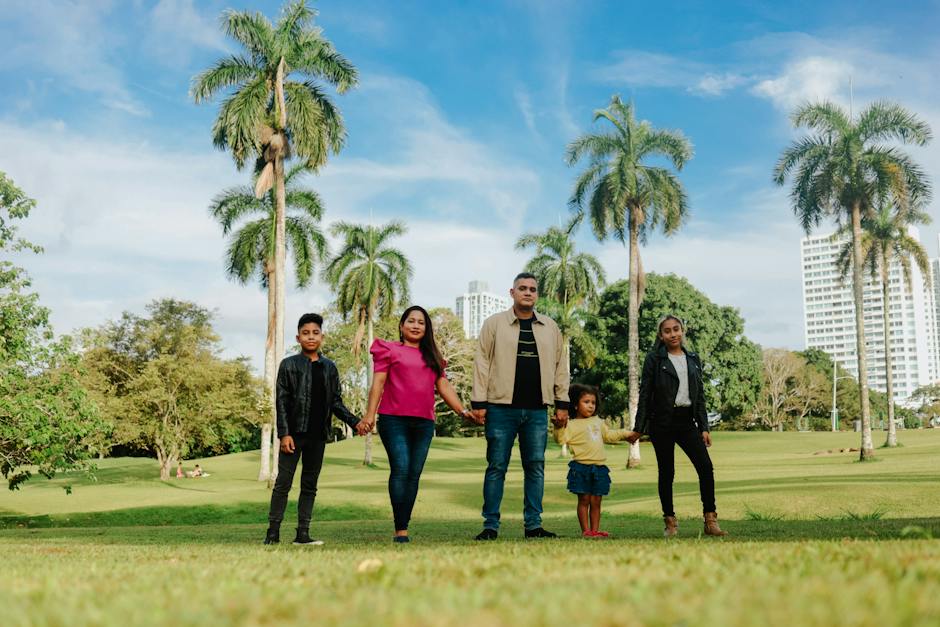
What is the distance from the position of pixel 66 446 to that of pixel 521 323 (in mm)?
15488

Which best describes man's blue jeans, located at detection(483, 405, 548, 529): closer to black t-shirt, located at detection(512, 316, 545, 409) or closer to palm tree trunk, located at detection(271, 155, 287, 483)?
black t-shirt, located at detection(512, 316, 545, 409)

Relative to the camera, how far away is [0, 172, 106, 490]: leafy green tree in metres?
18.4

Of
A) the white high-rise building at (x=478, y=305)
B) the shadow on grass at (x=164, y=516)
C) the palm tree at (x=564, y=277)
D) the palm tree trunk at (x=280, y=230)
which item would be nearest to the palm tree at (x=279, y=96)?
the palm tree trunk at (x=280, y=230)

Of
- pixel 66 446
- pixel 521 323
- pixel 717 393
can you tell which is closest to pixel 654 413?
pixel 521 323

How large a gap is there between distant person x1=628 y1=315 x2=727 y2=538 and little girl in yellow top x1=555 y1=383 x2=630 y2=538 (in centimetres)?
47

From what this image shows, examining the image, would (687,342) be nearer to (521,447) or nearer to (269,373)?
(269,373)

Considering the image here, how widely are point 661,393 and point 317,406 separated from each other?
145 inches

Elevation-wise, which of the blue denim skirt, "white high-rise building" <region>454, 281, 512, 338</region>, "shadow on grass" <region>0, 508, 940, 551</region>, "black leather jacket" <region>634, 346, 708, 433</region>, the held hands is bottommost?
"shadow on grass" <region>0, 508, 940, 551</region>

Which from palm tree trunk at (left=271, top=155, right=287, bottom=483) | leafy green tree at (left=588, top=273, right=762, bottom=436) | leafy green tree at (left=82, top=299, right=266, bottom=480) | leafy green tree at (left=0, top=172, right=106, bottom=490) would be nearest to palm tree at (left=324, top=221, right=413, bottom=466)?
leafy green tree at (left=82, top=299, right=266, bottom=480)

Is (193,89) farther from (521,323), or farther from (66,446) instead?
(521,323)

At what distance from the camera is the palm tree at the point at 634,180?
3809 cm

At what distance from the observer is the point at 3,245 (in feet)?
68.2

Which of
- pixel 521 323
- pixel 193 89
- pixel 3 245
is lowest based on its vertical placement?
pixel 521 323

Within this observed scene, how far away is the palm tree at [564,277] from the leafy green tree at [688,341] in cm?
1121
